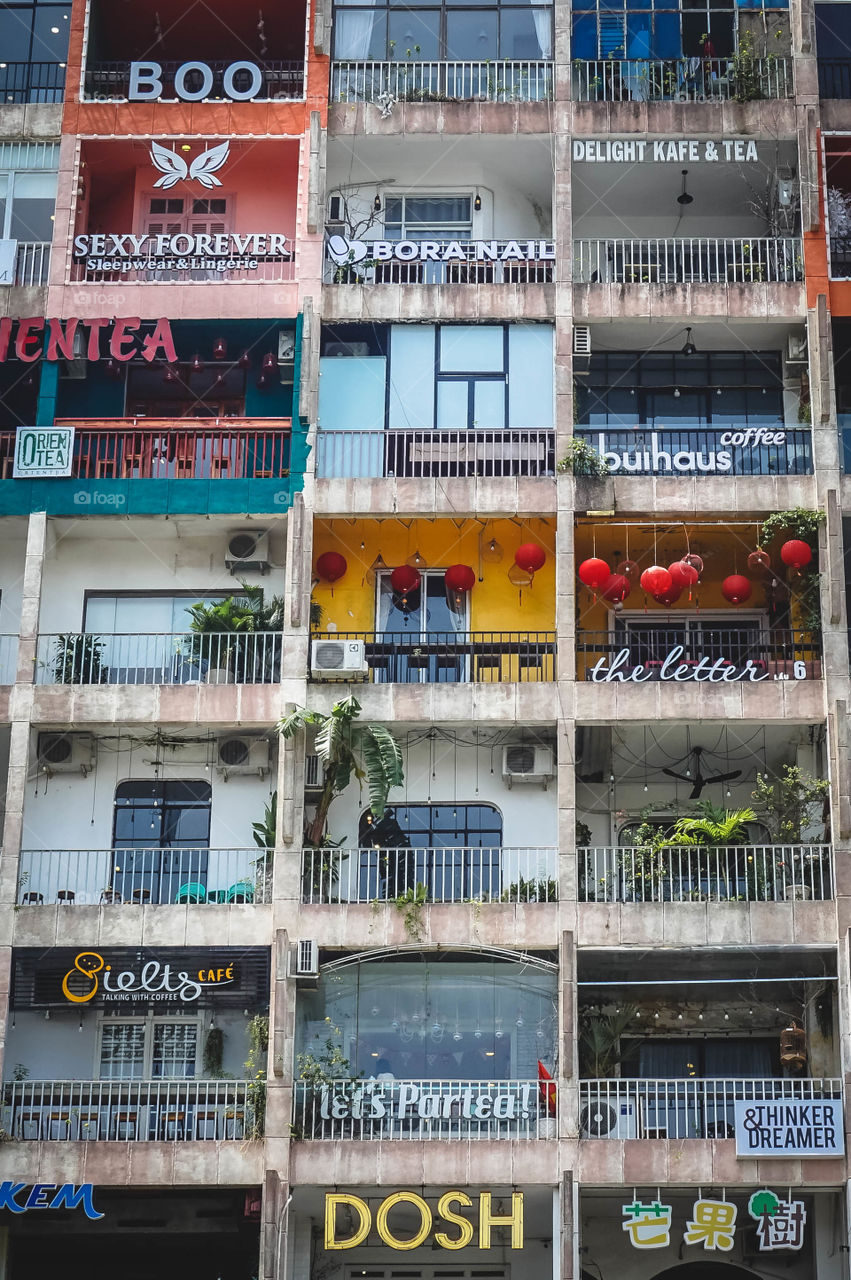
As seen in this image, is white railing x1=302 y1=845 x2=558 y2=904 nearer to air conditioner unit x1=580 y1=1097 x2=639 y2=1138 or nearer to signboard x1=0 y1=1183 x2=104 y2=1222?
air conditioner unit x1=580 y1=1097 x2=639 y2=1138

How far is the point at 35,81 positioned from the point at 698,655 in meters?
17.4

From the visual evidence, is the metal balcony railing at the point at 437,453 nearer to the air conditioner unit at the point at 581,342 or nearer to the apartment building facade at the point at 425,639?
the apartment building facade at the point at 425,639

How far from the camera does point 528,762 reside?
33.4m

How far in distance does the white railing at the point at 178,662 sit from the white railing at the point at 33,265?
6.93m

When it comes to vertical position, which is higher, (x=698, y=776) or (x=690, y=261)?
(x=690, y=261)

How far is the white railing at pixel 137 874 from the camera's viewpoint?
32250 mm

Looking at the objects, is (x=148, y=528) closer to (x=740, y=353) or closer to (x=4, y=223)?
(x=4, y=223)

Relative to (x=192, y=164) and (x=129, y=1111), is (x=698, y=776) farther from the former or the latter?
(x=192, y=164)

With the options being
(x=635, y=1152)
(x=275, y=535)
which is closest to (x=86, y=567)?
(x=275, y=535)

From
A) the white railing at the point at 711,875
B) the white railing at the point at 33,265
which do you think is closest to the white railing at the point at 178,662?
the white railing at the point at 711,875

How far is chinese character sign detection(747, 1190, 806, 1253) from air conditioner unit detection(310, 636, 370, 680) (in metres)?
10.7

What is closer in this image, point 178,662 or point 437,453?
point 178,662

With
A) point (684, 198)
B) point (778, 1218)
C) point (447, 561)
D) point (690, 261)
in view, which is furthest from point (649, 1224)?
point (684, 198)

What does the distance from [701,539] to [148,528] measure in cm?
1014
